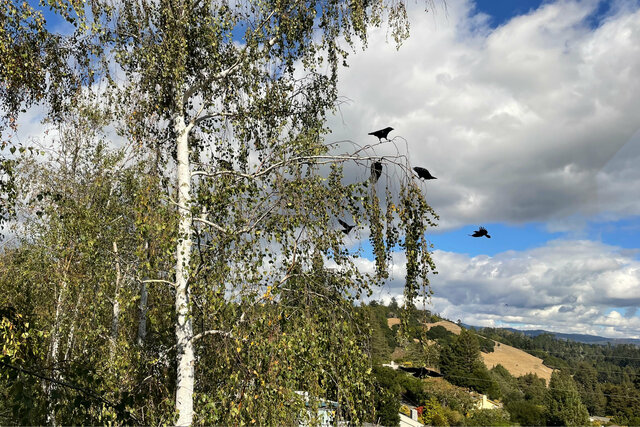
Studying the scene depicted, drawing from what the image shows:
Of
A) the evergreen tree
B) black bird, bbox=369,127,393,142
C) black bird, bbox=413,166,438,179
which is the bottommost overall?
the evergreen tree

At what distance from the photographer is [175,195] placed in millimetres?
4637

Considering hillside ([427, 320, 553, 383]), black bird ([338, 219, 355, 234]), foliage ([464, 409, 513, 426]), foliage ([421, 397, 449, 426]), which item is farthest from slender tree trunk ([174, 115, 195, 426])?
hillside ([427, 320, 553, 383])

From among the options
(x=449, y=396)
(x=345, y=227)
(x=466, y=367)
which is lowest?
(x=449, y=396)

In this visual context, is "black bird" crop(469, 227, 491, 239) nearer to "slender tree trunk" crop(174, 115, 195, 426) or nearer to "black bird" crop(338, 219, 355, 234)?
"black bird" crop(338, 219, 355, 234)

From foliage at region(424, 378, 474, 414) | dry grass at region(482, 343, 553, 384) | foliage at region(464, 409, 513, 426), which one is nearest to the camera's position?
foliage at region(464, 409, 513, 426)

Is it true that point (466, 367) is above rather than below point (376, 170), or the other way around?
below

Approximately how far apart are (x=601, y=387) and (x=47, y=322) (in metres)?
95.6

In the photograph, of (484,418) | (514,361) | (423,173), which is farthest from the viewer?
(514,361)

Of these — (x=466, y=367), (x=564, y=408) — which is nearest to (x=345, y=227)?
(x=564, y=408)

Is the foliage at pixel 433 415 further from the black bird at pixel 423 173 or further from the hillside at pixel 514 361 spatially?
the hillside at pixel 514 361

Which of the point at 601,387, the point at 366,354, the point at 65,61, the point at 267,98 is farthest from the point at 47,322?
the point at 601,387

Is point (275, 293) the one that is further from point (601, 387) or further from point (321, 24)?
point (601, 387)

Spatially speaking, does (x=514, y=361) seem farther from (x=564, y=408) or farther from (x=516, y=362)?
(x=564, y=408)

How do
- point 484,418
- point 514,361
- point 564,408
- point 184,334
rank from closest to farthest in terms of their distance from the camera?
point 184,334 → point 484,418 → point 564,408 → point 514,361
